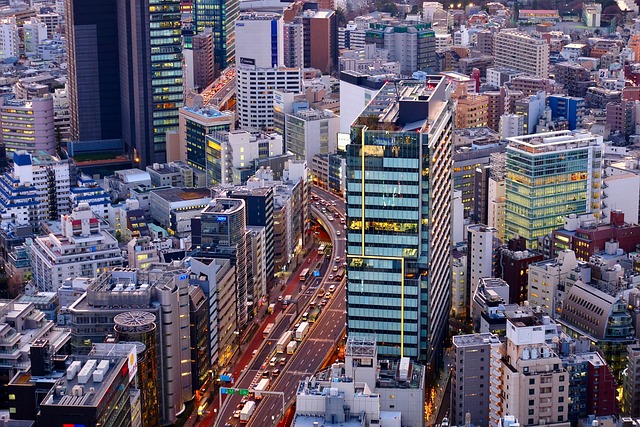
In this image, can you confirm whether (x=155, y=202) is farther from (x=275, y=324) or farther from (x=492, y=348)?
(x=492, y=348)

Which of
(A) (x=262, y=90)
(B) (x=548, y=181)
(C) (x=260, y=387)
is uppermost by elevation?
(A) (x=262, y=90)

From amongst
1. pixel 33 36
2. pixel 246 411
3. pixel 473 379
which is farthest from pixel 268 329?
pixel 33 36

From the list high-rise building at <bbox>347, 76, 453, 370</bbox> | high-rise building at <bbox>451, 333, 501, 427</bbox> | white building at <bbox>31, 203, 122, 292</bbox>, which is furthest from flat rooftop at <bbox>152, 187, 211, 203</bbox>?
high-rise building at <bbox>451, 333, 501, 427</bbox>

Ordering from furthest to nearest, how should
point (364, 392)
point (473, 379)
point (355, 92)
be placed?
1. point (355, 92)
2. point (473, 379)
3. point (364, 392)

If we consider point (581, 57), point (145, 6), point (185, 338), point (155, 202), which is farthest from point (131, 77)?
point (581, 57)

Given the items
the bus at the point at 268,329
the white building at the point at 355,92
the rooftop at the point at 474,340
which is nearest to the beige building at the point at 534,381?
the rooftop at the point at 474,340

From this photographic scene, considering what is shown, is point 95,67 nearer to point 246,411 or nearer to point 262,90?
point 262,90

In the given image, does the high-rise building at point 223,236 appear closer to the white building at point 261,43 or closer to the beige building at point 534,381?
the beige building at point 534,381
